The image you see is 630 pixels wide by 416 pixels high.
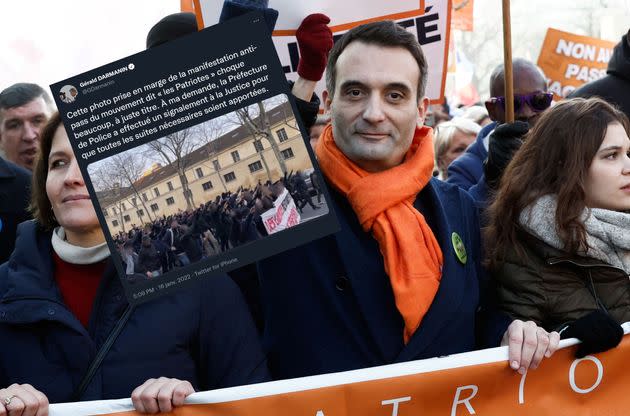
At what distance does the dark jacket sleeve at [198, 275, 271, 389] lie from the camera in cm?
300

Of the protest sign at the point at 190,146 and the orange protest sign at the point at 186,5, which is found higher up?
the protest sign at the point at 190,146

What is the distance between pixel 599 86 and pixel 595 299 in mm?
2011

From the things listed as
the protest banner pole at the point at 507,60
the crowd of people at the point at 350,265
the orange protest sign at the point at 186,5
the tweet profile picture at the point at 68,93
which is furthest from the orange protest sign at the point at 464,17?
the tweet profile picture at the point at 68,93

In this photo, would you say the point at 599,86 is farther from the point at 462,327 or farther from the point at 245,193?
the point at 245,193

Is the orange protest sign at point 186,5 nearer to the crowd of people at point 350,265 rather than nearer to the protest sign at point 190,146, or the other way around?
the crowd of people at point 350,265

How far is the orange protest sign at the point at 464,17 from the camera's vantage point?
11.8 metres

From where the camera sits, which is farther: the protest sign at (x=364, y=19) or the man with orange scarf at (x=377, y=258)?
the protest sign at (x=364, y=19)

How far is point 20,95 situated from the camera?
581cm

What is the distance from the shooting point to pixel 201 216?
275 centimetres

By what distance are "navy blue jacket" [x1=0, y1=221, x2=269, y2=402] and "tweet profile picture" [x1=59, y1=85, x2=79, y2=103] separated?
56cm

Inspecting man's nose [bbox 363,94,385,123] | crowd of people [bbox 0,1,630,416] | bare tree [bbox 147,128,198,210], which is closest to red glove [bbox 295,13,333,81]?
crowd of people [bbox 0,1,630,416]

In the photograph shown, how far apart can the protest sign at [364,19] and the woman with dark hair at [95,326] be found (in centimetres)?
125

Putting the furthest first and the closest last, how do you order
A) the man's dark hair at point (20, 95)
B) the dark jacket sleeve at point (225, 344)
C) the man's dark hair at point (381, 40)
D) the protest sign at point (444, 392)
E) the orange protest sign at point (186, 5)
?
the orange protest sign at point (186, 5) → the man's dark hair at point (20, 95) → the man's dark hair at point (381, 40) → the dark jacket sleeve at point (225, 344) → the protest sign at point (444, 392)

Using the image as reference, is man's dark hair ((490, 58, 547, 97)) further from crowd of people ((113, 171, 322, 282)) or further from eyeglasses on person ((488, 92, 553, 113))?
crowd of people ((113, 171, 322, 282))
